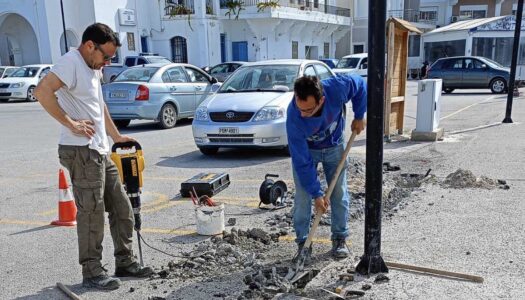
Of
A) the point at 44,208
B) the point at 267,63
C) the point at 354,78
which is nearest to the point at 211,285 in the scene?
the point at 354,78

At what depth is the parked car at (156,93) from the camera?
12000 mm

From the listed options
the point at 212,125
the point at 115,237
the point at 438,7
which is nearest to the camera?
the point at 115,237

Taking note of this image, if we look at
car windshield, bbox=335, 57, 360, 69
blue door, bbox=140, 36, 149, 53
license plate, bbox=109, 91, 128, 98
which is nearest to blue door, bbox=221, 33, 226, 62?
blue door, bbox=140, 36, 149, 53

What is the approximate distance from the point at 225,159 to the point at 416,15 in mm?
44311

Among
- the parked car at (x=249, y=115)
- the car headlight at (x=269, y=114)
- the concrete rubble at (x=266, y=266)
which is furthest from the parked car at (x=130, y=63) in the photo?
the concrete rubble at (x=266, y=266)

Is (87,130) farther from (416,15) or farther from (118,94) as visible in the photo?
(416,15)

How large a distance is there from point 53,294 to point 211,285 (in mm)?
1239

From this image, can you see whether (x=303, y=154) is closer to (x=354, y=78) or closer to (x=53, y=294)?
(x=354, y=78)

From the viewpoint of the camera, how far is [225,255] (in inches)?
166

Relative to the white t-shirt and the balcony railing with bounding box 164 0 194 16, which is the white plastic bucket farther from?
the balcony railing with bounding box 164 0 194 16

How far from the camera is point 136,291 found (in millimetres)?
3719

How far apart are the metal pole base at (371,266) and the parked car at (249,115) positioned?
449 cm

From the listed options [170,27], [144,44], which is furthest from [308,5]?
[144,44]

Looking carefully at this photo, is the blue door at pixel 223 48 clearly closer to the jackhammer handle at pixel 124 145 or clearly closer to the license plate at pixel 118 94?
the license plate at pixel 118 94
